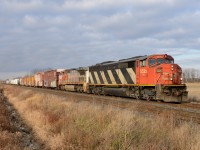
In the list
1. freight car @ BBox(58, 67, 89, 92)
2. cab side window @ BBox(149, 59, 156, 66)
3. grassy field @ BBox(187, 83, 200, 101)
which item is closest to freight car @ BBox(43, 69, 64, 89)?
freight car @ BBox(58, 67, 89, 92)

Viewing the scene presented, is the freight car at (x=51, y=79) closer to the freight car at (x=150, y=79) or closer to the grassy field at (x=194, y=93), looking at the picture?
the grassy field at (x=194, y=93)

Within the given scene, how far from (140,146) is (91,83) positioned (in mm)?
27945

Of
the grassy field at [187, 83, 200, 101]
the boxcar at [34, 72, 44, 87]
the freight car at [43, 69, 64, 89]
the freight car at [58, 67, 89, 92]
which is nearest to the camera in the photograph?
the grassy field at [187, 83, 200, 101]

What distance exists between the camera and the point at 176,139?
8.39 m

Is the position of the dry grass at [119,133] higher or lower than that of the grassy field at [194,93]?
lower

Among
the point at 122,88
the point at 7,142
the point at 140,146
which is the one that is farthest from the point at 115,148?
the point at 122,88

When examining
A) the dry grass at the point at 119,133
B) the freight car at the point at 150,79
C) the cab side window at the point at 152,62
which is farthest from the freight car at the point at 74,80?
the dry grass at the point at 119,133

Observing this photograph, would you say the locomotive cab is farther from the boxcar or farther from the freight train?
the boxcar

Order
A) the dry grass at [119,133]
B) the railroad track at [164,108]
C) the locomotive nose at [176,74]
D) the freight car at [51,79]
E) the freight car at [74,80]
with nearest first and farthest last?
1. the dry grass at [119,133]
2. the railroad track at [164,108]
3. the locomotive nose at [176,74]
4. the freight car at [74,80]
5. the freight car at [51,79]

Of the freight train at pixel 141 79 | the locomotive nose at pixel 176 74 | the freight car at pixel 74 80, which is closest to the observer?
the freight train at pixel 141 79

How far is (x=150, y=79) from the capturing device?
22.4m

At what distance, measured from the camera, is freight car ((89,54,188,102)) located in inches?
822

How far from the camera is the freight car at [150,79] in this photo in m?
20.9

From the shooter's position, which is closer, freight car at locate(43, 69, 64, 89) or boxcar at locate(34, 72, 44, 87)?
freight car at locate(43, 69, 64, 89)
